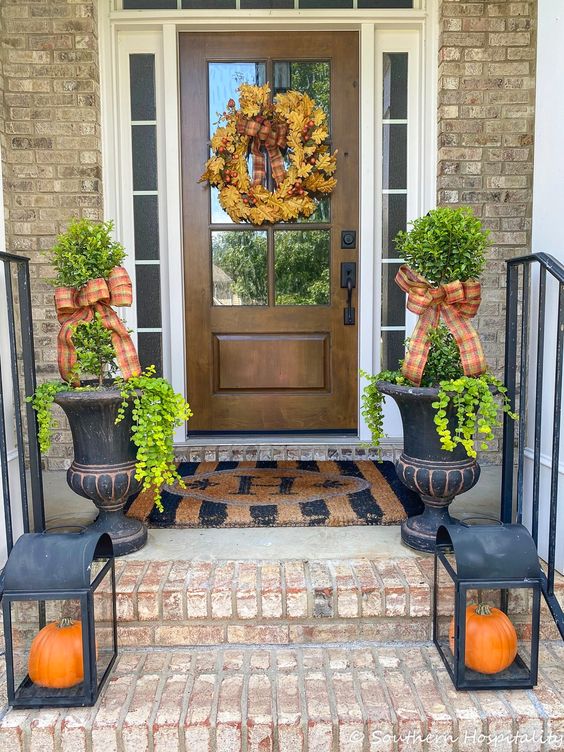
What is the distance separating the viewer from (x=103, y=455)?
1932mm

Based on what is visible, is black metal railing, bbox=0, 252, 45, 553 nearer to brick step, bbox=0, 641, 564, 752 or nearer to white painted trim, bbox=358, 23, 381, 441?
brick step, bbox=0, 641, 564, 752

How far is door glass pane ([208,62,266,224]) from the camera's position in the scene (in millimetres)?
3025

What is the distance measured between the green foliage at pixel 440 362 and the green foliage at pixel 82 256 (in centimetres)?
114

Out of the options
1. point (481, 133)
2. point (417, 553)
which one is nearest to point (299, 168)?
point (481, 133)

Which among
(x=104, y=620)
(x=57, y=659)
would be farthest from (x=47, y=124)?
(x=57, y=659)

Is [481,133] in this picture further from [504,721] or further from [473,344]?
[504,721]

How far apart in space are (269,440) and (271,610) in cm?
137

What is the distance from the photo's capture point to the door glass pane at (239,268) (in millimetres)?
3117

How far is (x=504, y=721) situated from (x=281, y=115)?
271cm

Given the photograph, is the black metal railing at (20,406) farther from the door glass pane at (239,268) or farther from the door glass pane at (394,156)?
the door glass pane at (394,156)

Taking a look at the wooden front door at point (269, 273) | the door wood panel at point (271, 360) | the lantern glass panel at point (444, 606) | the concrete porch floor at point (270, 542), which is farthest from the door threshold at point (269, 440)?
the lantern glass panel at point (444, 606)

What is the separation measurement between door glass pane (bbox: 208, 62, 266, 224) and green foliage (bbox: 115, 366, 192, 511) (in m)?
1.61

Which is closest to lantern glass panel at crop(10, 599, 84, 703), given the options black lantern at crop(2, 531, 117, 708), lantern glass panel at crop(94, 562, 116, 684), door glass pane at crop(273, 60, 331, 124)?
black lantern at crop(2, 531, 117, 708)

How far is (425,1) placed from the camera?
2.93 m
